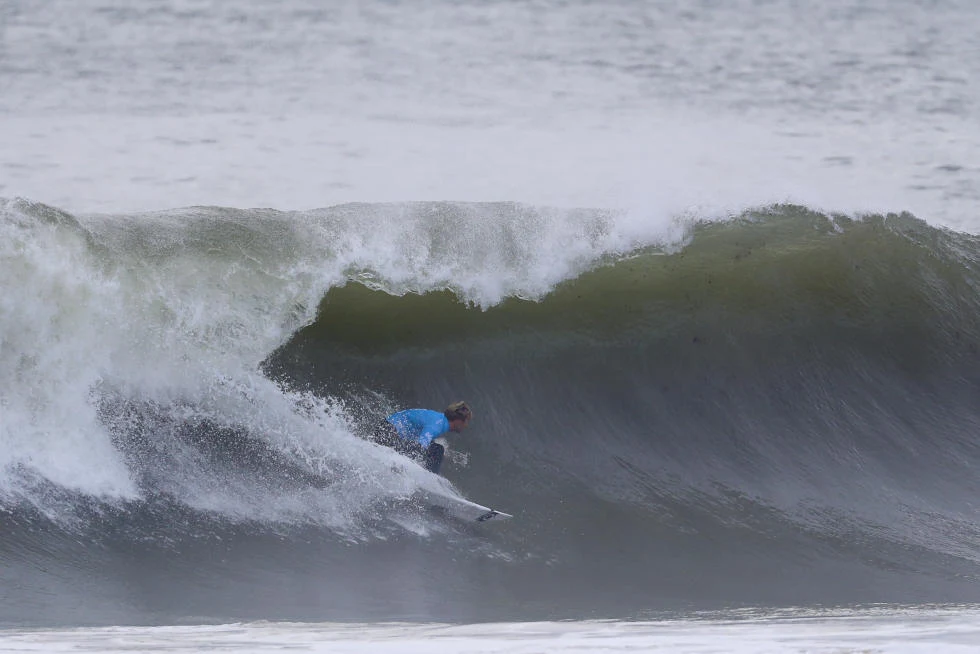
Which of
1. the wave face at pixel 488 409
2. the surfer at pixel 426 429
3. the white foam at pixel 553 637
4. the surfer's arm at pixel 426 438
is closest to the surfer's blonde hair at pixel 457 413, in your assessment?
the surfer at pixel 426 429

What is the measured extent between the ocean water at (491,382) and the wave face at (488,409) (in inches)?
1.0

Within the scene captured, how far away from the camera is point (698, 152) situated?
50.7 ft


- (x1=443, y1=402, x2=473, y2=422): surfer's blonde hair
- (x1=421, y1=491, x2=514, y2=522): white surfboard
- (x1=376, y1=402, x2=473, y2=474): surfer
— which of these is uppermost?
(x1=443, y1=402, x2=473, y2=422): surfer's blonde hair

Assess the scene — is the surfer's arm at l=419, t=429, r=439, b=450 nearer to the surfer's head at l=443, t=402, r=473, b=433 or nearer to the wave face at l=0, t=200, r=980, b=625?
the surfer's head at l=443, t=402, r=473, b=433

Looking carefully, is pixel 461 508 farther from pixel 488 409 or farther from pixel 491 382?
pixel 491 382

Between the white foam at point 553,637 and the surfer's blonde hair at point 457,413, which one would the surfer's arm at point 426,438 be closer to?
the surfer's blonde hair at point 457,413

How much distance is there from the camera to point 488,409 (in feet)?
32.3

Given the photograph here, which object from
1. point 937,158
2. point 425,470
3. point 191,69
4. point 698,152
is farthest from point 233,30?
point 425,470

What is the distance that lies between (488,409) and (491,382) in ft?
1.06

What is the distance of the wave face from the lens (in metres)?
7.41

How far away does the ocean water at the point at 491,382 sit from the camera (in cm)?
714

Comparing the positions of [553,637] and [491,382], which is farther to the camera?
[491,382]

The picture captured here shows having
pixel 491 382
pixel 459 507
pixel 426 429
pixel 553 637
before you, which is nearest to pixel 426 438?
pixel 426 429

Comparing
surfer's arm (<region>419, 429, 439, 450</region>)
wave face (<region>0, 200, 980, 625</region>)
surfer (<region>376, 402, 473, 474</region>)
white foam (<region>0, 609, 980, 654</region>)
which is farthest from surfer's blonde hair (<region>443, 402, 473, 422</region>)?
white foam (<region>0, 609, 980, 654</region>)
